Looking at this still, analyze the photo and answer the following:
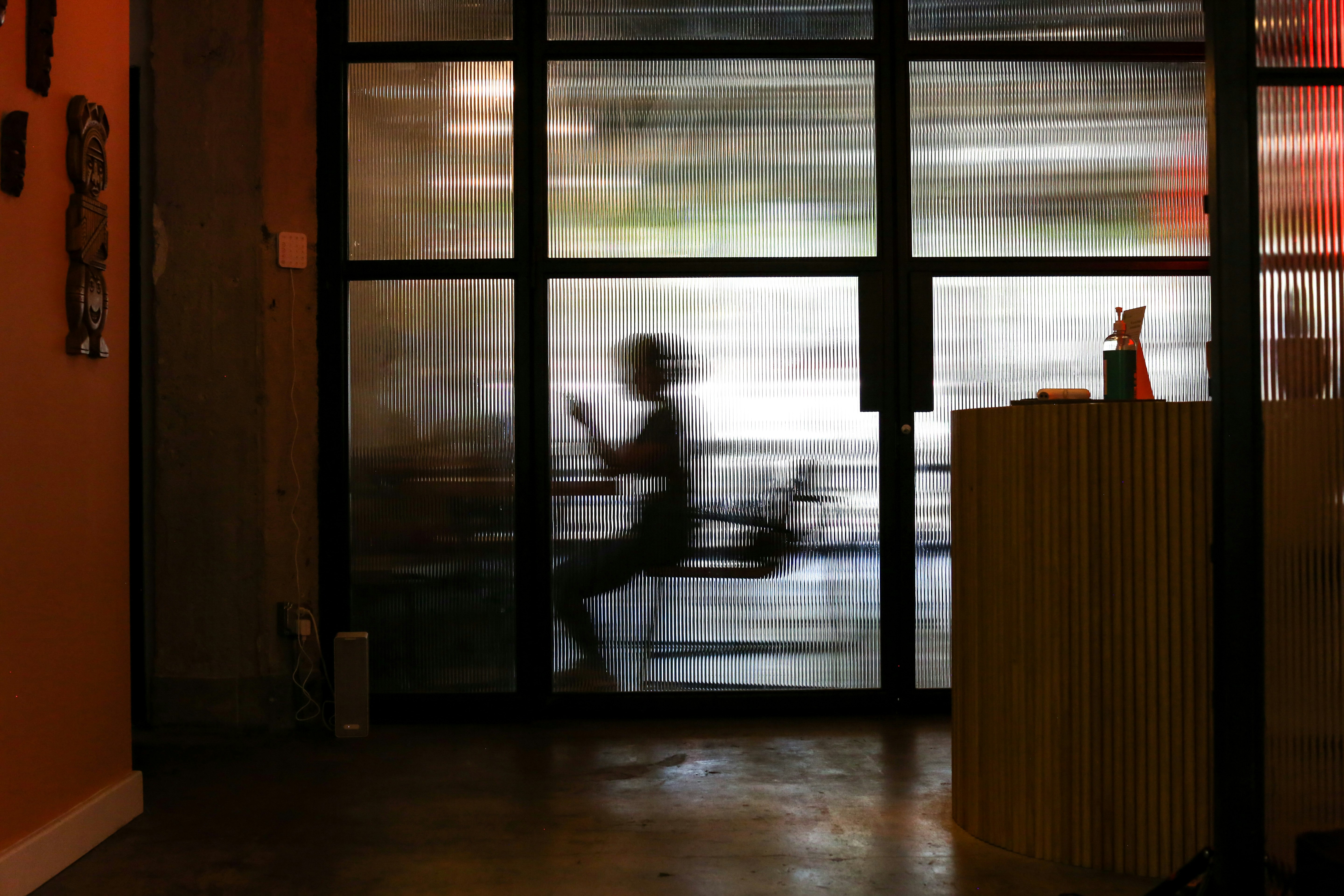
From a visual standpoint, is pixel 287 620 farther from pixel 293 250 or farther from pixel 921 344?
pixel 921 344

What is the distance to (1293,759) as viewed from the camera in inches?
74.5

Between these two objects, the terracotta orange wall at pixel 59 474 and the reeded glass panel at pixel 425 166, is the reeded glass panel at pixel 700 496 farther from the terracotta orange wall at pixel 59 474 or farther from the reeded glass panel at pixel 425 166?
the terracotta orange wall at pixel 59 474

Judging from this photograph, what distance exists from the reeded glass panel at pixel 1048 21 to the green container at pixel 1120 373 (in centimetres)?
194

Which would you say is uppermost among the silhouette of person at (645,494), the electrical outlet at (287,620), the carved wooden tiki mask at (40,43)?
the carved wooden tiki mask at (40,43)

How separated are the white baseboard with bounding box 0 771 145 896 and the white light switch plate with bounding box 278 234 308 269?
185 cm

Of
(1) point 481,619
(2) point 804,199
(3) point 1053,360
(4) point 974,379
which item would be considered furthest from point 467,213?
(3) point 1053,360

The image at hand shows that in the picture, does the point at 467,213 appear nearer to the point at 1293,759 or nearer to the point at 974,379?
the point at 974,379

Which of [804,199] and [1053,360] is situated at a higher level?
[804,199]

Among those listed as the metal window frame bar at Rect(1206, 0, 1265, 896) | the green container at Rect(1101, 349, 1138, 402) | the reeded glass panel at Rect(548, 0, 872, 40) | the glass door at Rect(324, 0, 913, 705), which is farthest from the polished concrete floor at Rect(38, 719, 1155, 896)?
the reeded glass panel at Rect(548, 0, 872, 40)

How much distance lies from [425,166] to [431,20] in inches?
22.2


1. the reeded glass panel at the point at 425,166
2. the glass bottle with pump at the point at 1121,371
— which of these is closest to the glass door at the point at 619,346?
the reeded glass panel at the point at 425,166

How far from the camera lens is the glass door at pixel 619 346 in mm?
3930

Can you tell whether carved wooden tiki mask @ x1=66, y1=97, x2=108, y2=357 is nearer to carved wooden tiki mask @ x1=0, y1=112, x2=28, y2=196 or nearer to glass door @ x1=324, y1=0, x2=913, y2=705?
carved wooden tiki mask @ x1=0, y1=112, x2=28, y2=196

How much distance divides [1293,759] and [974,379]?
7.32 feet
